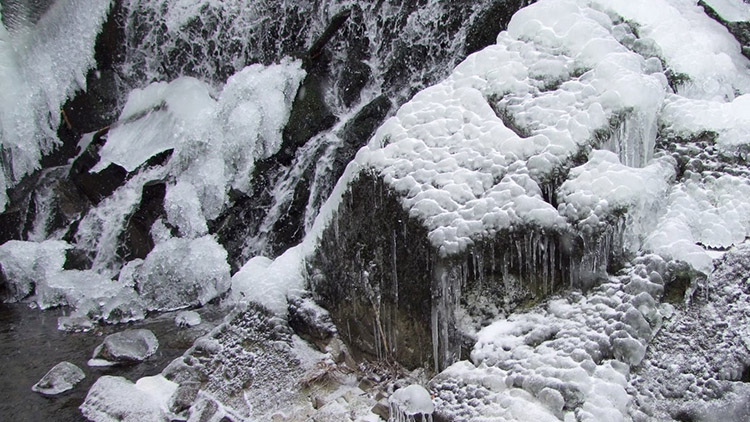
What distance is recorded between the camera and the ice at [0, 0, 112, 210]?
7.77 meters

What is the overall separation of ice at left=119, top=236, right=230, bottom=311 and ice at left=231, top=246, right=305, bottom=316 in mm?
1606

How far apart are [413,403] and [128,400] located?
7.59ft

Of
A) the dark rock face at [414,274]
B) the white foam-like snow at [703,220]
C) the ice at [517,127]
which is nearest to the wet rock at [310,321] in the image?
the dark rock face at [414,274]

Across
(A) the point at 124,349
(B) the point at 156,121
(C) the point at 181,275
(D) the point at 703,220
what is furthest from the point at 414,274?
(B) the point at 156,121

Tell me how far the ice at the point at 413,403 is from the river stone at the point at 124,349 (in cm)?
282

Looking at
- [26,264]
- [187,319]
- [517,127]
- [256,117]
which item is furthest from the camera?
[26,264]

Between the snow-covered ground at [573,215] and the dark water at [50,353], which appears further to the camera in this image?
the dark water at [50,353]

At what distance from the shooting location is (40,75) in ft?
26.0

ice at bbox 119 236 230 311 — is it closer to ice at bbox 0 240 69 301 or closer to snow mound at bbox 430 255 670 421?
ice at bbox 0 240 69 301

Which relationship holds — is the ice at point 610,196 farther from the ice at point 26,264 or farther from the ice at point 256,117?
the ice at point 26,264

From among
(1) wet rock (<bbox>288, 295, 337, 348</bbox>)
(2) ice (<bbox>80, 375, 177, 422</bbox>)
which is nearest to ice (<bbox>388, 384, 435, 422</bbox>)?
(1) wet rock (<bbox>288, 295, 337, 348</bbox>)

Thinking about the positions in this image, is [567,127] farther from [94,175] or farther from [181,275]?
[94,175]

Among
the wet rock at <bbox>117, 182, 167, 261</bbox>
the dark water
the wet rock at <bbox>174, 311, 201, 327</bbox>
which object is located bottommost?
the dark water

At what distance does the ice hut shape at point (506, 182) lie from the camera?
3.95 meters
